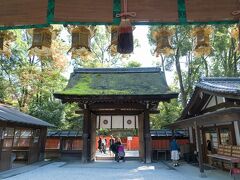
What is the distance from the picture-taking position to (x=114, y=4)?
3.90 metres

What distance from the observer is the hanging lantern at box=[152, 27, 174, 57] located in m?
3.49

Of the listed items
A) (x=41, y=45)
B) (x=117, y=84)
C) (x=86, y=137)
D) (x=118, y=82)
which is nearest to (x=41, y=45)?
(x=41, y=45)

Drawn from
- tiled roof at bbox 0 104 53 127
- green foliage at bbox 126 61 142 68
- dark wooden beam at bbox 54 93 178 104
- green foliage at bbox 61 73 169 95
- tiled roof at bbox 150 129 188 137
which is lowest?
tiled roof at bbox 150 129 188 137

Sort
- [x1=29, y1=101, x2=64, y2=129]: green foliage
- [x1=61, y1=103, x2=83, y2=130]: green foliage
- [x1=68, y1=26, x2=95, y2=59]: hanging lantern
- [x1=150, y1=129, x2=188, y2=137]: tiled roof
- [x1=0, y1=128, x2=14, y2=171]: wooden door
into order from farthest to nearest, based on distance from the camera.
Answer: [x1=61, y1=103, x2=83, y2=130]: green foliage → [x1=29, y1=101, x2=64, y2=129]: green foliage → [x1=150, y1=129, x2=188, y2=137]: tiled roof → [x1=0, y1=128, x2=14, y2=171]: wooden door → [x1=68, y1=26, x2=95, y2=59]: hanging lantern

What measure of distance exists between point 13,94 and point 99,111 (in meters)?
11.5

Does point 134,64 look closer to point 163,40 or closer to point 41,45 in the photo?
point 163,40

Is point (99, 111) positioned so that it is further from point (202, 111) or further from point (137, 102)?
point (202, 111)

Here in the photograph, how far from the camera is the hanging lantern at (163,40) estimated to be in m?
3.49

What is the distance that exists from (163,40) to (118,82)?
13141 mm

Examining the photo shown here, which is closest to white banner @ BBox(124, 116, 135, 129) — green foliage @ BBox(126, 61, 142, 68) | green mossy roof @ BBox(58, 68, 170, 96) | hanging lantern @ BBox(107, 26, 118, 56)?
green mossy roof @ BBox(58, 68, 170, 96)

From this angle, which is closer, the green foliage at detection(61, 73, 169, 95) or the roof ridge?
the green foliage at detection(61, 73, 169, 95)

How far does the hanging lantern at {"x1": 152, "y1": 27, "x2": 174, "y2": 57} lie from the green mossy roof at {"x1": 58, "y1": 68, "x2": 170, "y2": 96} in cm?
1040

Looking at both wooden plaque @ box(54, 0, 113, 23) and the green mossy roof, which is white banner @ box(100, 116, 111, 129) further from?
wooden plaque @ box(54, 0, 113, 23)

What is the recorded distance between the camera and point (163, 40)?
11.6ft
